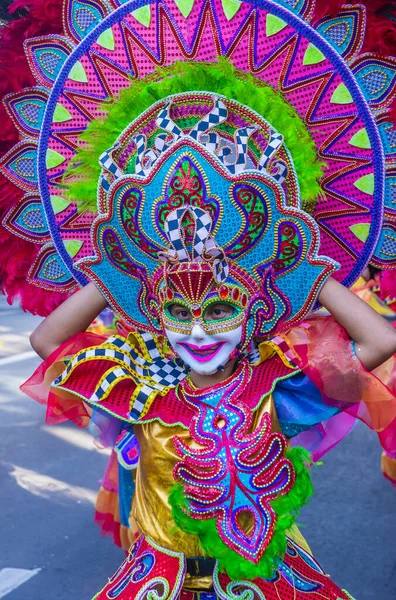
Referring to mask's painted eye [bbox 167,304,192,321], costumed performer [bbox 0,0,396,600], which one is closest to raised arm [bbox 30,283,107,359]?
costumed performer [bbox 0,0,396,600]

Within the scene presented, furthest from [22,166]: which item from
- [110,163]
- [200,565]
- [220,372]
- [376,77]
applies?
[200,565]

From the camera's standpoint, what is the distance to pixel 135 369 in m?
2.55

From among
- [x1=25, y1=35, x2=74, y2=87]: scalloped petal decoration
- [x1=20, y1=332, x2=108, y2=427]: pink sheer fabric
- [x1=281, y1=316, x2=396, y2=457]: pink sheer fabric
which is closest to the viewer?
[x1=281, y1=316, x2=396, y2=457]: pink sheer fabric

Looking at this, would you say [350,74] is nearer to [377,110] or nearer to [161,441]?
A: [377,110]

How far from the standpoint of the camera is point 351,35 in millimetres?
2391

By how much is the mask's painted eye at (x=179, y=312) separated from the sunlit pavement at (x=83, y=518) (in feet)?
5.44

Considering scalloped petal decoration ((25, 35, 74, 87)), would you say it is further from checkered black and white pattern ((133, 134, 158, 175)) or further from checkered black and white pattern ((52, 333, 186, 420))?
checkered black and white pattern ((52, 333, 186, 420))

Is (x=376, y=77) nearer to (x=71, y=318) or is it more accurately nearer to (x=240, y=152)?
(x=240, y=152)

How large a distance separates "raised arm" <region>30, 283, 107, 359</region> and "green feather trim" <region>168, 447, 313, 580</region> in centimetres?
61

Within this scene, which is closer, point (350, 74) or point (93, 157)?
point (350, 74)

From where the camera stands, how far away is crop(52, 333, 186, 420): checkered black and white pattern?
246 cm

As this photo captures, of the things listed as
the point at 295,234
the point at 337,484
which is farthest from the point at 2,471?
the point at 295,234

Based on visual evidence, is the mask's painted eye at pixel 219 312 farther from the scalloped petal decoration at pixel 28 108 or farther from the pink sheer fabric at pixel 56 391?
the scalloped petal decoration at pixel 28 108

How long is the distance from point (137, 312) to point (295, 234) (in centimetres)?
57
